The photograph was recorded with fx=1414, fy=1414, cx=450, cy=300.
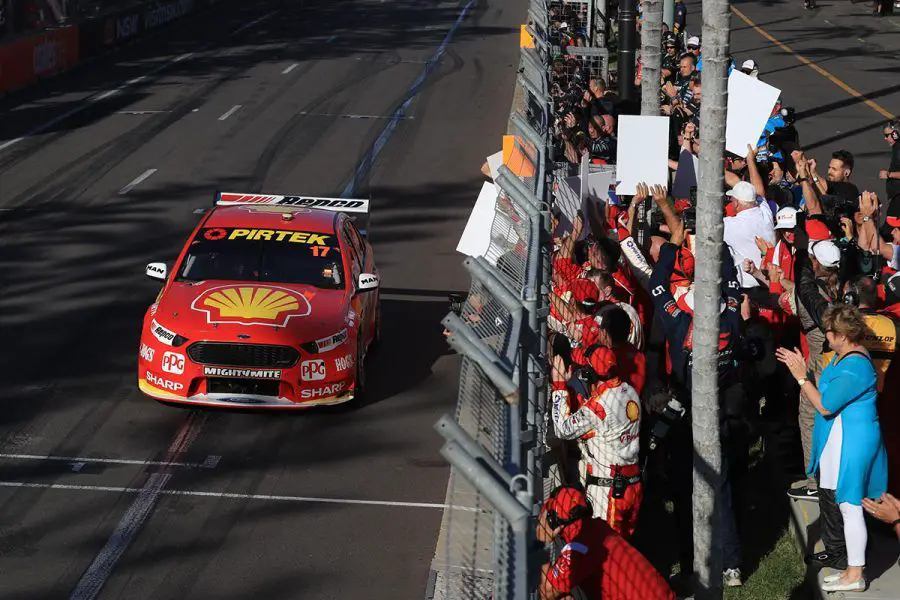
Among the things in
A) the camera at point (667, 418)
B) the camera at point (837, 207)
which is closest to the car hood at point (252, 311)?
the camera at point (667, 418)

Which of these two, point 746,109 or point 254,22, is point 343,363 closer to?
point 746,109

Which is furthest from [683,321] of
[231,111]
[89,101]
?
[89,101]

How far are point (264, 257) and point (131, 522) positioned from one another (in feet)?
12.2

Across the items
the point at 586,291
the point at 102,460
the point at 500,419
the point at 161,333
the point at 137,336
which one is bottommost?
the point at 137,336

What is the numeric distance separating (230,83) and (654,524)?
25775mm

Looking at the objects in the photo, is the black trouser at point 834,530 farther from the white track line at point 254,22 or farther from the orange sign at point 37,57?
the white track line at point 254,22

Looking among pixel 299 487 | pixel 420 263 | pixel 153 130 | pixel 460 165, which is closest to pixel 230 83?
pixel 153 130

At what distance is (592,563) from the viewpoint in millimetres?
6664

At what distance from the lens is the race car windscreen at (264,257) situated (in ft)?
Result: 42.8

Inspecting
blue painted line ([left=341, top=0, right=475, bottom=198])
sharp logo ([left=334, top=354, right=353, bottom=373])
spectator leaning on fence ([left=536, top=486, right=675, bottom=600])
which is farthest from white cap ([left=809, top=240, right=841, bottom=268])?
blue painted line ([left=341, top=0, right=475, bottom=198])

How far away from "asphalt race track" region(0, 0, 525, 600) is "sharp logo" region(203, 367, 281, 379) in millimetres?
492

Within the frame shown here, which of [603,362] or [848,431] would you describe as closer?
[848,431]

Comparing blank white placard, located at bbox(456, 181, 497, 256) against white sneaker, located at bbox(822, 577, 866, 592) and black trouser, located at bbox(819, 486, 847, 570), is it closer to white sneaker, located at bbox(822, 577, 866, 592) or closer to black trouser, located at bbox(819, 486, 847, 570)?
black trouser, located at bbox(819, 486, 847, 570)

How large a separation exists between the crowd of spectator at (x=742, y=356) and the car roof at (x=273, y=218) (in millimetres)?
2519
